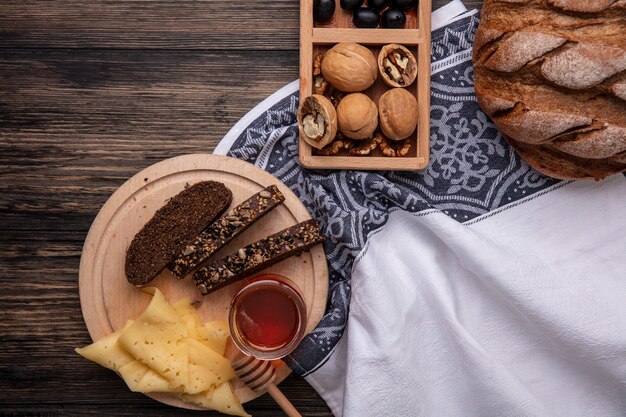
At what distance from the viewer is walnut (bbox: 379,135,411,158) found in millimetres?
1643

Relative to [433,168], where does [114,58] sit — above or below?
above

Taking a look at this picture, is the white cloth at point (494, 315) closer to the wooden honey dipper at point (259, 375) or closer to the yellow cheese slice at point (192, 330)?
the wooden honey dipper at point (259, 375)

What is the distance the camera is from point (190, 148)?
5.72 feet

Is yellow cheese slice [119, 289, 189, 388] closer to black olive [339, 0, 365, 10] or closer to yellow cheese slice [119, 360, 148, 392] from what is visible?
yellow cheese slice [119, 360, 148, 392]

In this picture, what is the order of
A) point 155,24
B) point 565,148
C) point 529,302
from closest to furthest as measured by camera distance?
point 565,148
point 529,302
point 155,24

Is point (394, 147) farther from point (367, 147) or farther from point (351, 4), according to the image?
point (351, 4)

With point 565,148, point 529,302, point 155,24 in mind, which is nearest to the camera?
point 565,148

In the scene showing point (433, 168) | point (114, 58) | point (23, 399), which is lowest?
point (23, 399)

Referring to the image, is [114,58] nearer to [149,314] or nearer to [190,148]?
[190,148]

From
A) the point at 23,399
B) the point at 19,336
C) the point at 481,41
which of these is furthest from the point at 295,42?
the point at 23,399

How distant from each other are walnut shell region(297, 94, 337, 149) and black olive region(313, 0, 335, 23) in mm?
221

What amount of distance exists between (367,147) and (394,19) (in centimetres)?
34

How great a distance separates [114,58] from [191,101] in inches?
9.9

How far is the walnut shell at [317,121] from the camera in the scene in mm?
1570
